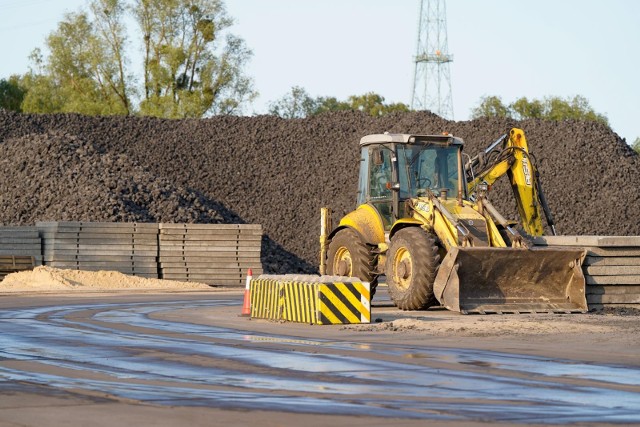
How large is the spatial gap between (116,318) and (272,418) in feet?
41.1

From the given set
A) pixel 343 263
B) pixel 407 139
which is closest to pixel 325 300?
pixel 343 263

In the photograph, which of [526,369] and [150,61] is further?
[150,61]

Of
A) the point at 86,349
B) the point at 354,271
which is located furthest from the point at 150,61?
the point at 86,349

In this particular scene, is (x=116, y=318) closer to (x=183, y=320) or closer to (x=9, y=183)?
(x=183, y=320)

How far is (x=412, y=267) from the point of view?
2141 cm

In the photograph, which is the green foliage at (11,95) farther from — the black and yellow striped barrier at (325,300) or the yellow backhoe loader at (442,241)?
the black and yellow striped barrier at (325,300)

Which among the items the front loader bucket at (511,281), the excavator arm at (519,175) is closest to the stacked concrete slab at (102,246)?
the excavator arm at (519,175)

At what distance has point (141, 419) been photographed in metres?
8.68

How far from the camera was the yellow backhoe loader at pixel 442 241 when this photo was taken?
20844 mm

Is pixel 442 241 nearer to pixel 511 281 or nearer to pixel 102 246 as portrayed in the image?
pixel 511 281

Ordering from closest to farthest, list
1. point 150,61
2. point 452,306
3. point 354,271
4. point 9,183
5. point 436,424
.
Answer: point 436,424 < point 452,306 < point 354,271 < point 9,183 < point 150,61

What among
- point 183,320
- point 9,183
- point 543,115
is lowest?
point 183,320

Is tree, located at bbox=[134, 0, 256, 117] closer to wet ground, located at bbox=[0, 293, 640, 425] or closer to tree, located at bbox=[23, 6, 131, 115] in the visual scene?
tree, located at bbox=[23, 6, 131, 115]

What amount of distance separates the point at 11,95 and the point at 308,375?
78.9m
